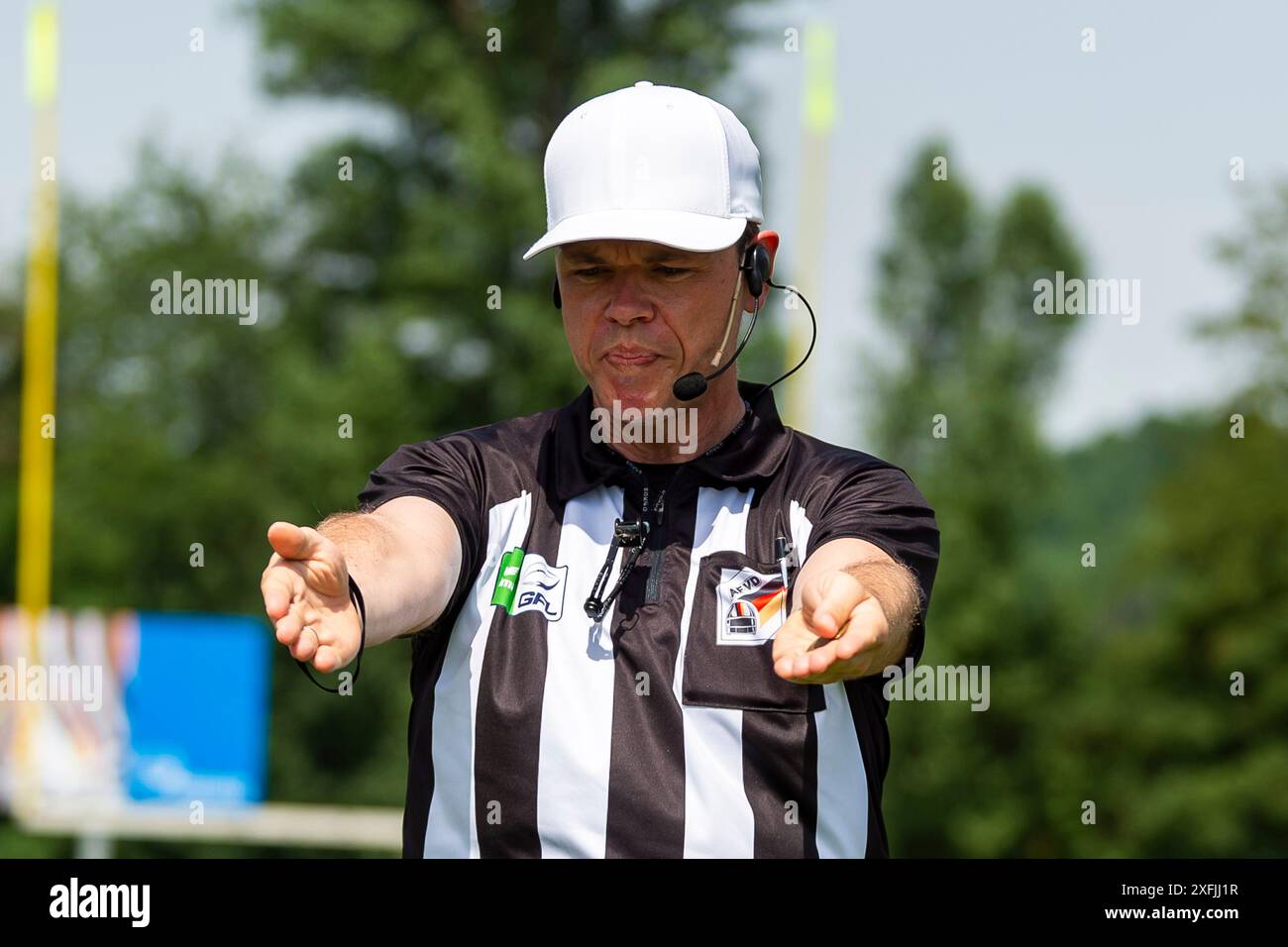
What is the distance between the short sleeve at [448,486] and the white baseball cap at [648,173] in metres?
0.35

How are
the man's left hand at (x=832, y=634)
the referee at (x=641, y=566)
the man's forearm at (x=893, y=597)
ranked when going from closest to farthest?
the man's left hand at (x=832, y=634), the man's forearm at (x=893, y=597), the referee at (x=641, y=566)

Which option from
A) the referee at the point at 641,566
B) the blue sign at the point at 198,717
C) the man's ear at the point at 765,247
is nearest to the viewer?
the referee at the point at 641,566

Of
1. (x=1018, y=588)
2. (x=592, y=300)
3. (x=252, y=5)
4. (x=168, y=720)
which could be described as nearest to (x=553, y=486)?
(x=592, y=300)

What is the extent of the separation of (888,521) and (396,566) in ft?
2.43

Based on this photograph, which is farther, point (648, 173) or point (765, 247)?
point (765, 247)

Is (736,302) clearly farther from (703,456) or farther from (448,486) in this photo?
(448,486)

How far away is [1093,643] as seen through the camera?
79.6ft

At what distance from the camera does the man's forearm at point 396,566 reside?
2352 millimetres

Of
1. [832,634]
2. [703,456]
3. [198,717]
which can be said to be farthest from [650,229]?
[198,717]

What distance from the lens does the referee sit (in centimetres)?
246

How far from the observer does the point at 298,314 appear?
22609mm

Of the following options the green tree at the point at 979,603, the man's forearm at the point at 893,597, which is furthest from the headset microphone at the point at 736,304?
the green tree at the point at 979,603

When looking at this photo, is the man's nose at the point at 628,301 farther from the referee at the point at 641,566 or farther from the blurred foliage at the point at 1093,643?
the blurred foliage at the point at 1093,643

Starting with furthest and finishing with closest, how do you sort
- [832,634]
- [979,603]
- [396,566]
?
1. [979,603]
2. [396,566]
3. [832,634]
